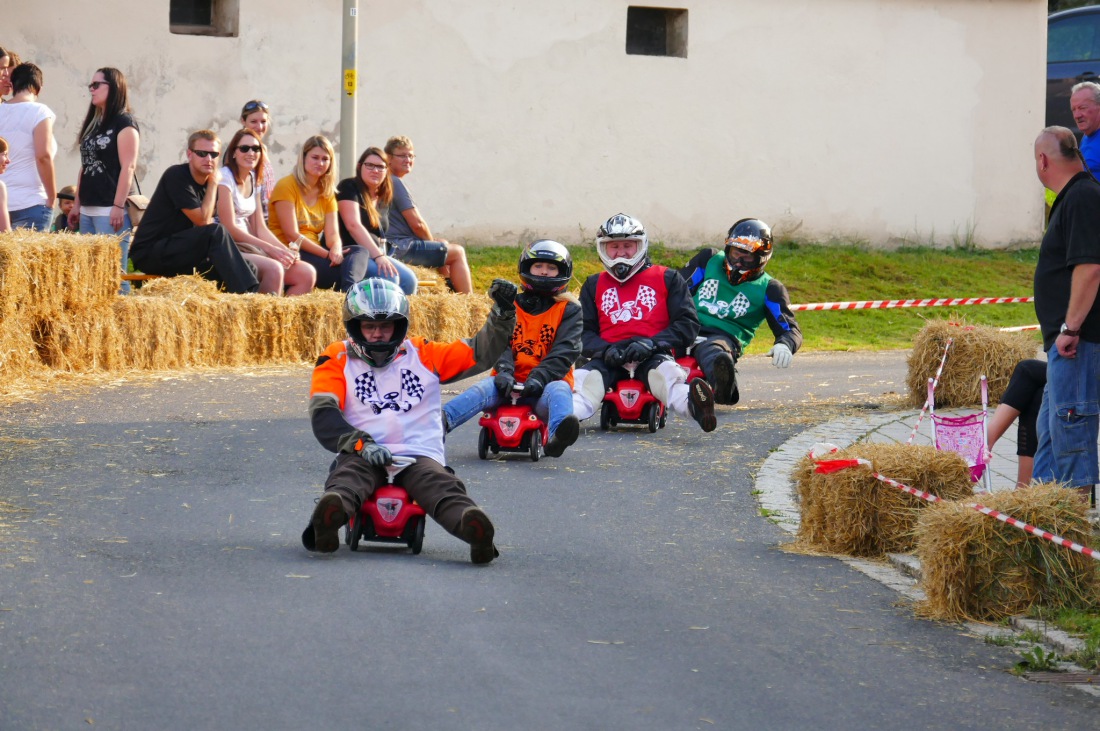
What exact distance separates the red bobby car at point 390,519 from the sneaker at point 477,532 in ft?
1.20

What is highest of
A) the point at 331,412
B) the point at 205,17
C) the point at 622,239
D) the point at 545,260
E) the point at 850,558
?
the point at 205,17

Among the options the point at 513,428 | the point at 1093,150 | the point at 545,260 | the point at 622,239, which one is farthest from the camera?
the point at 622,239

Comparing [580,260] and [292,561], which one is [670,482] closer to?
[292,561]

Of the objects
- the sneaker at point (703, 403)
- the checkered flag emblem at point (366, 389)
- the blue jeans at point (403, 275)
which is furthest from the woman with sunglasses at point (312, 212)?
the checkered flag emblem at point (366, 389)

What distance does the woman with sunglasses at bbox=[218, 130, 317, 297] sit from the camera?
48.4 feet

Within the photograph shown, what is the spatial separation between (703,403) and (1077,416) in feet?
11.0

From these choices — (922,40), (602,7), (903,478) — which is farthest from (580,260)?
(903,478)

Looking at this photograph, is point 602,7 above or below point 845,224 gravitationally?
above

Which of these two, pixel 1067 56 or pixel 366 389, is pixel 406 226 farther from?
pixel 1067 56

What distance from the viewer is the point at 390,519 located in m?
7.43

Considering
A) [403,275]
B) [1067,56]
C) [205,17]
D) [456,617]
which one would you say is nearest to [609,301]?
[403,275]

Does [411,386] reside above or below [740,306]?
below

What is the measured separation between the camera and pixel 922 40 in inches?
950

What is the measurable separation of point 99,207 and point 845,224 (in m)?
12.3
